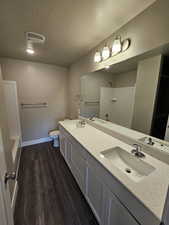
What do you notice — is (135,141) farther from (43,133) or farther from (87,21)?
(43,133)

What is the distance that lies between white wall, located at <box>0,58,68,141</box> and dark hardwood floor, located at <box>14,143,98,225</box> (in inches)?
41.4

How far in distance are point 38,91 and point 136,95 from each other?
2581 millimetres

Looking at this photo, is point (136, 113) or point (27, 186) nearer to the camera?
point (136, 113)

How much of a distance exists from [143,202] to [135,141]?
0.70 meters

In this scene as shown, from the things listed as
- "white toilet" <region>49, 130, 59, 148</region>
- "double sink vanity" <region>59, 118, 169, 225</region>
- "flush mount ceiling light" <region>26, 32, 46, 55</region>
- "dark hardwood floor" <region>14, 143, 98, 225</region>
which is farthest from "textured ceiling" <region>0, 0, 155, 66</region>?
"dark hardwood floor" <region>14, 143, 98, 225</region>

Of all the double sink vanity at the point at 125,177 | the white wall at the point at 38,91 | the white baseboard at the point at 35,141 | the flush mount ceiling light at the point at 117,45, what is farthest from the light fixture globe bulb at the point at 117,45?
the white baseboard at the point at 35,141

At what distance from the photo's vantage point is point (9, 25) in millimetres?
1345

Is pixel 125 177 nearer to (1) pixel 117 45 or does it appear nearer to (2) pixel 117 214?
(2) pixel 117 214

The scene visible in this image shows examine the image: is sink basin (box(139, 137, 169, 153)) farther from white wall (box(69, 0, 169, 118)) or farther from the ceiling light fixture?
the ceiling light fixture

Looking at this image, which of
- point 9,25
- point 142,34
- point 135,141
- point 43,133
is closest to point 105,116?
point 135,141

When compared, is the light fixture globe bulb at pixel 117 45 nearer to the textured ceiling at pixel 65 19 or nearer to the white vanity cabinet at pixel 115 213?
the textured ceiling at pixel 65 19

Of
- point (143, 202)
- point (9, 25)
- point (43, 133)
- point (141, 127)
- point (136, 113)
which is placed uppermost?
point (9, 25)

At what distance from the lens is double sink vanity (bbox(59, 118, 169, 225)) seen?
63 centimetres

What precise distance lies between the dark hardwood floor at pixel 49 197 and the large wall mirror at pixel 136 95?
1248 mm
